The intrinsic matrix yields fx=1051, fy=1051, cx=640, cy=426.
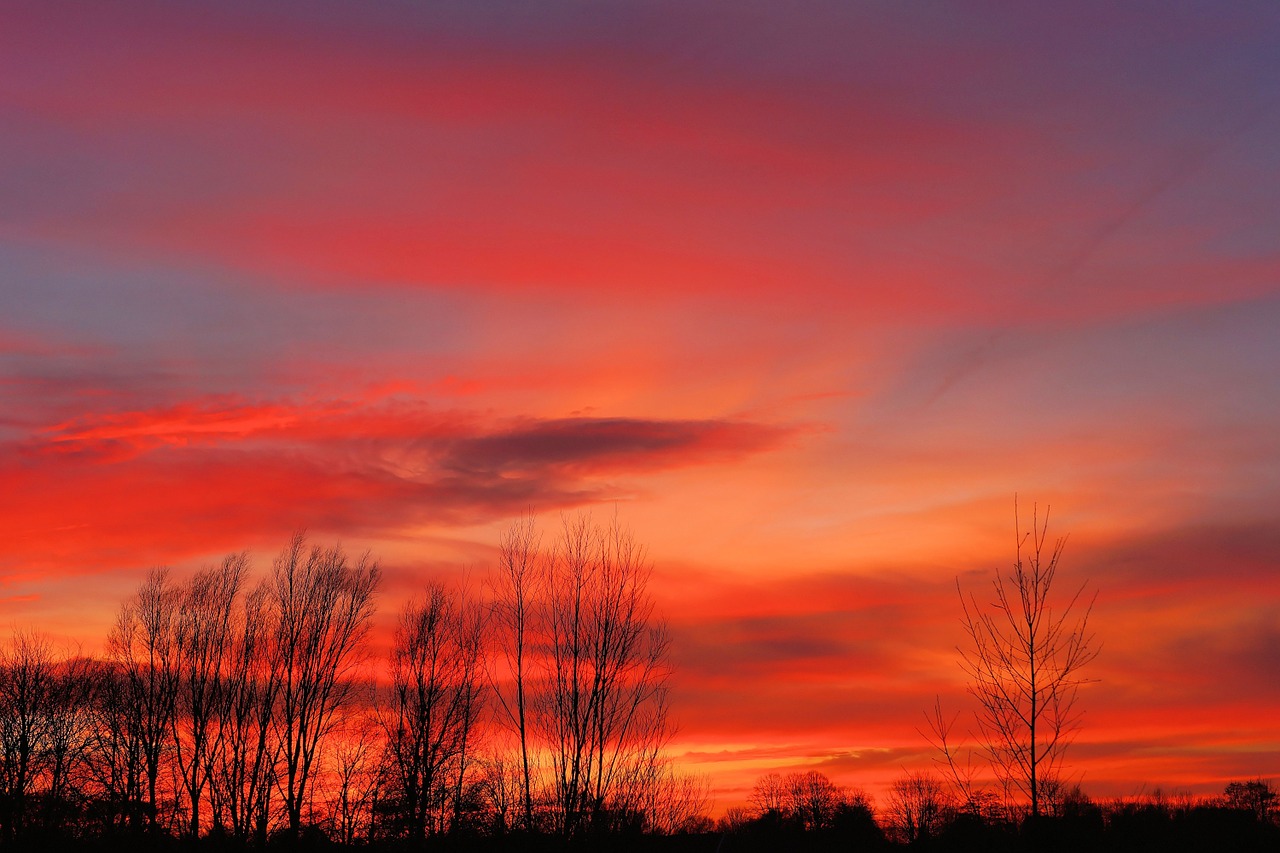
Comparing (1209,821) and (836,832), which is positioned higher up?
(1209,821)

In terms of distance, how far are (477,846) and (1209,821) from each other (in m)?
59.5

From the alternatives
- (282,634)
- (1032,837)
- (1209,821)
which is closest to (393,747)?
(282,634)

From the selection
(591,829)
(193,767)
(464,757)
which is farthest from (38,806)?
(591,829)

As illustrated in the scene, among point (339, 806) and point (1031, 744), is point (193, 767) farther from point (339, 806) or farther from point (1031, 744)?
point (1031, 744)

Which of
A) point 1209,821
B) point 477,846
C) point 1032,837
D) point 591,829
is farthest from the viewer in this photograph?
point 1209,821

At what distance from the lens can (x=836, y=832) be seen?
393ft

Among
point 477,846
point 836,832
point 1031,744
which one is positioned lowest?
point 836,832

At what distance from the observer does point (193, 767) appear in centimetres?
5103

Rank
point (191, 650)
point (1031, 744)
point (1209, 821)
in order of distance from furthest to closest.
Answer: point (1209, 821), point (191, 650), point (1031, 744)

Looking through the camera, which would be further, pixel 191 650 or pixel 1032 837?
pixel 191 650

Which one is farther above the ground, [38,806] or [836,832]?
[38,806]

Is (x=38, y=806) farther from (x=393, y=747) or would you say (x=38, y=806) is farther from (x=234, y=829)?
(x=393, y=747)

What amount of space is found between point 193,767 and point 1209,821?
71320 mm

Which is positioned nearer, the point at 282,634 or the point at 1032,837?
the point at 1032,837
